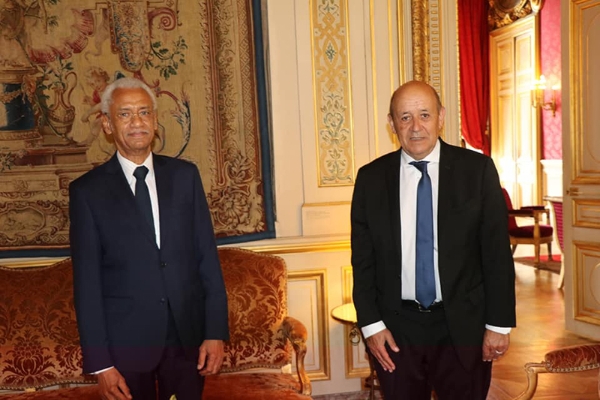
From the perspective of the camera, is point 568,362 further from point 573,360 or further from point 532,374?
point 532,374

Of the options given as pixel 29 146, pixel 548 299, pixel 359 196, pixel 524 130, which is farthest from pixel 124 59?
pixel 524 130

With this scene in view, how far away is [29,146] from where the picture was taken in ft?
10.9

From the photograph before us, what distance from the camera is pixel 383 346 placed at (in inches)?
80.7

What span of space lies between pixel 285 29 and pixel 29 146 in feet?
4.78

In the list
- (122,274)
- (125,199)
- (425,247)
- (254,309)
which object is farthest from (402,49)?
(122,274)

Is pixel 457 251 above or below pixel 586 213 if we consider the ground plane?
above

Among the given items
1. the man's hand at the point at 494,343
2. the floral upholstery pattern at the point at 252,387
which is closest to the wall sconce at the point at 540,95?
the floral upholstery pattern at the point at 252,387

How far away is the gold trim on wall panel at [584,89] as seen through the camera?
457 centimetres

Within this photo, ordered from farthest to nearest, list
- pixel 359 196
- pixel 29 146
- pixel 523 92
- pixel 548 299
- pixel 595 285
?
pixel 523 92
pixel 548 299
pixel 595 285
pixel 29 146
pixel 359 196

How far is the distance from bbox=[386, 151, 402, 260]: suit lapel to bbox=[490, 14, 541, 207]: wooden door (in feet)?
22.2

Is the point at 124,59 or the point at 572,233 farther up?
the point at 124,59

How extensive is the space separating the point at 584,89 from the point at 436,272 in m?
3.28

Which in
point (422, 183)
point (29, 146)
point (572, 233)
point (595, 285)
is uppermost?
point (29, 146)

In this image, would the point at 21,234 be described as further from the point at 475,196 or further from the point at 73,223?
the point at 475,196
